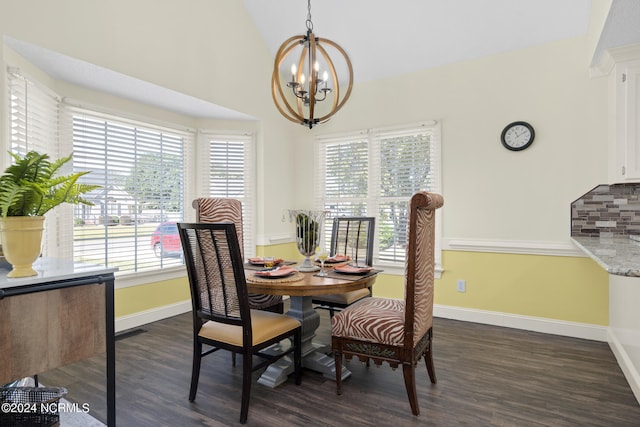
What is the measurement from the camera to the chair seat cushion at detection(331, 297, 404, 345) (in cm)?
204

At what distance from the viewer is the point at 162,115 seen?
397 cm

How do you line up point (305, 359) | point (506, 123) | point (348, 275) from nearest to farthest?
point (348, 275)
point (305, 359)
point (506, 123)

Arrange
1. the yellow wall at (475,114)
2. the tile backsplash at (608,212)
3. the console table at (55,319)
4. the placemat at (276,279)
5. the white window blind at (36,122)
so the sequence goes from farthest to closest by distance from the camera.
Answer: the yellow wall at (475,114) < the tile backsplash at (608,212) < the white window blind at (36,122) < the placemat at (276,279) < the console table at (55,319)

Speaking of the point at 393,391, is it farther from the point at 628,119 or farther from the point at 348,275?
the point at 628,119

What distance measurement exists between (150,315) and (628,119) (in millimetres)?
4551

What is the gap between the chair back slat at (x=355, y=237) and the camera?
3283mm

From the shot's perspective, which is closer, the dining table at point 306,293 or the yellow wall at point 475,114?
the dining table at point 306,293

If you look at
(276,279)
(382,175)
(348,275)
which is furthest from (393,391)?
(382,175)

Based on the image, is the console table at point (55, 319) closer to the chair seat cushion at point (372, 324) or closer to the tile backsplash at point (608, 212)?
the chair seat cushion at point (372, 324)

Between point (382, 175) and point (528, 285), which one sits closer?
point (528, 285)

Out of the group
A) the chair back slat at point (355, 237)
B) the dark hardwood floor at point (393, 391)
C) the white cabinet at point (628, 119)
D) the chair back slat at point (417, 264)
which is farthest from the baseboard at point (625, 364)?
the chair back slat at point (355, 237)

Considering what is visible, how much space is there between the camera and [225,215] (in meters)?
3.10

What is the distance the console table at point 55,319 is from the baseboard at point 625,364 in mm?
2982

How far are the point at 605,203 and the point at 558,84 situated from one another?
1.16 meters
